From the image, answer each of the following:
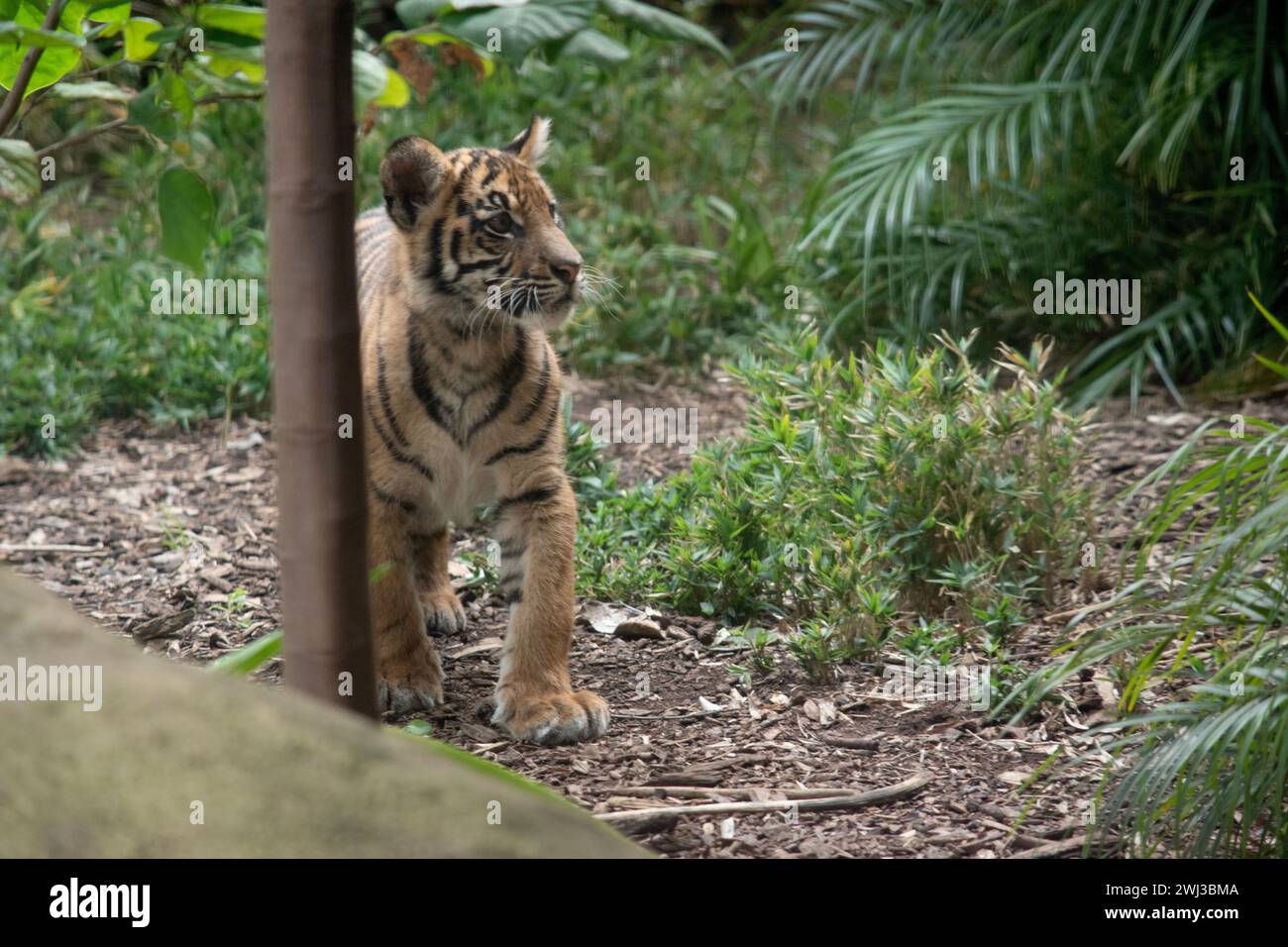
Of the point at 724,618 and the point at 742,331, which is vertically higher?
the point at 742,331

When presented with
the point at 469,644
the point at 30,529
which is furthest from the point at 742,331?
the point at 30,529

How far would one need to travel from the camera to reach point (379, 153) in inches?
281

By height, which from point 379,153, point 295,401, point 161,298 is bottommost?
point 295,401

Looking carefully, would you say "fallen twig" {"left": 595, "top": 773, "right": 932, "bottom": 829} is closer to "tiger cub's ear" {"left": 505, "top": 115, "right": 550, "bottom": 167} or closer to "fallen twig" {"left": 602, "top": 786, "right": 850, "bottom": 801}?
"fallen twig" {"left": 602, "top": 786, "right": 850, "bottom": 801}

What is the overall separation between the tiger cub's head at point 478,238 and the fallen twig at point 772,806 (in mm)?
1307

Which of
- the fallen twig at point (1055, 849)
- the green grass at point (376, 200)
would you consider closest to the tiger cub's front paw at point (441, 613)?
the green grass at point (376, 200)

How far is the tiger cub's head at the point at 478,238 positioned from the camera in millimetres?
3580

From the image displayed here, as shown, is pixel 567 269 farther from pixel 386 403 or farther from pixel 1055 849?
pixel 1055 849

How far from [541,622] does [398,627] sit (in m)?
0.37

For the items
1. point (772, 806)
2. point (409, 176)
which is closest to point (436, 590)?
point (409, 176)

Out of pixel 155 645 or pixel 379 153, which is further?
pixel 379 153
